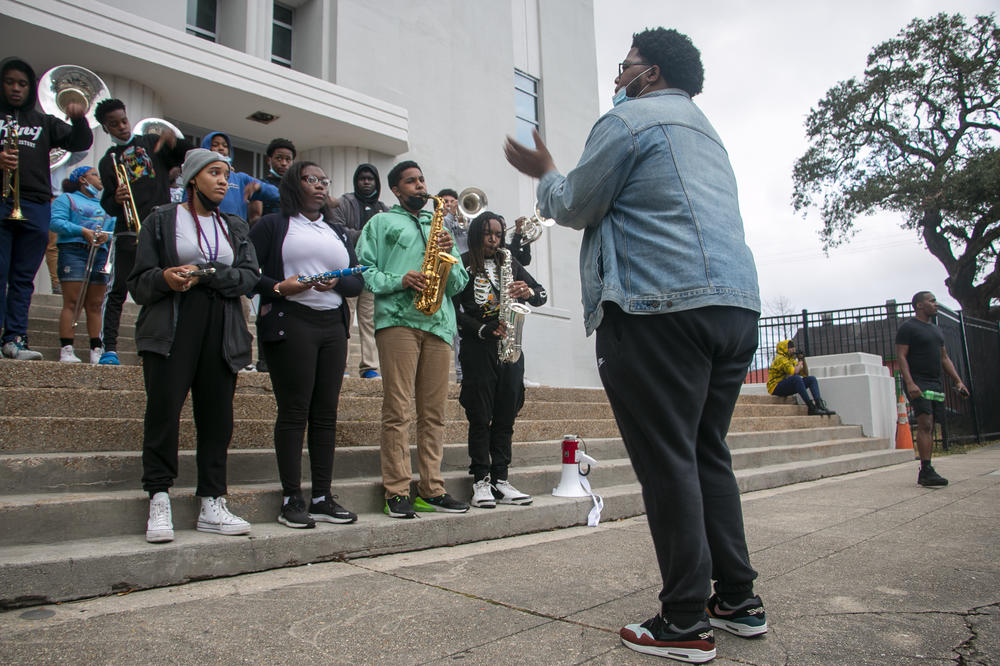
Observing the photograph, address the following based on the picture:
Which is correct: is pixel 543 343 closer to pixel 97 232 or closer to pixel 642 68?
pixel 97 232

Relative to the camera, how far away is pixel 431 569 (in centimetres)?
339

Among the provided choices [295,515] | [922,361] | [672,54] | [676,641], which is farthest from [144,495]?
[922,361]

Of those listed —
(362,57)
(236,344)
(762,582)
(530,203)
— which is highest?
(362,57)

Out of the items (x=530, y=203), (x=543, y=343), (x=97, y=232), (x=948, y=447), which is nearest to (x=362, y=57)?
(x=530, y=203)

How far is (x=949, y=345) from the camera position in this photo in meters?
12.7

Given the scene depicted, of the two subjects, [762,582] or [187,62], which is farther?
[187,62]

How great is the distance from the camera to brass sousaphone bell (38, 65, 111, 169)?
6996 millimetres

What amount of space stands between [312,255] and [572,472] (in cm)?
243

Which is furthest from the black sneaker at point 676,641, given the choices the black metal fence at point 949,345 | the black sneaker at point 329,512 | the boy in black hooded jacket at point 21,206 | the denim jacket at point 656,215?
the black metal fence at point 949,345

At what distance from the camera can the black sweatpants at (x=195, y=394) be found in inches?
129

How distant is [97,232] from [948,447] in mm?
12821

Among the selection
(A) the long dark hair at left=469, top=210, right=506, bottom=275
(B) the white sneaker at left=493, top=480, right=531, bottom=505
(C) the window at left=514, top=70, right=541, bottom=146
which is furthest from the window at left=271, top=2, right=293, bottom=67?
(B) the white sneaker at left=493, top=480, right=531, bottom=505

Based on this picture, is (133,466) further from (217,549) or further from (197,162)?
(197,162)

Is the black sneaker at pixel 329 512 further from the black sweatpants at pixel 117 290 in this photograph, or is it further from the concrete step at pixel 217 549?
the black sweatpants at pixel 117 290
